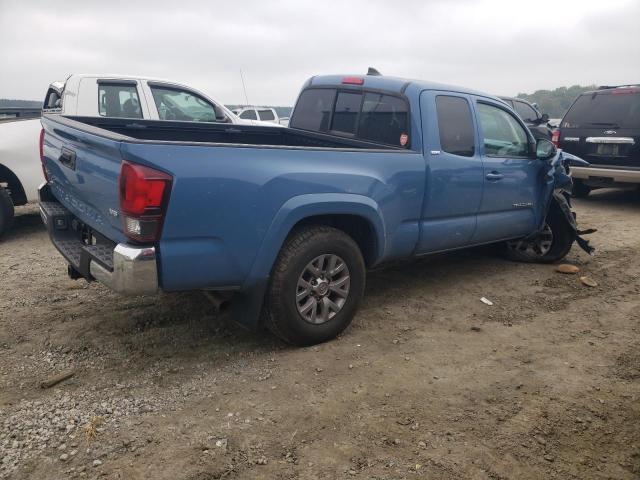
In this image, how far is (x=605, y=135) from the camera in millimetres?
8672

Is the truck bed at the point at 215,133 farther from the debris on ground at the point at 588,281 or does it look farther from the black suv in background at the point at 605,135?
the black suv in background at the point at 605,135

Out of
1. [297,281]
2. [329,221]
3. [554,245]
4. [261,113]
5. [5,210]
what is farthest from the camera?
[261,113]

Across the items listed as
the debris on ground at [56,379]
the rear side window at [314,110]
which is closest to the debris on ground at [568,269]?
the rear side window at [314,110]

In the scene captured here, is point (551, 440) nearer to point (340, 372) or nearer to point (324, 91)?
point (340, 372)

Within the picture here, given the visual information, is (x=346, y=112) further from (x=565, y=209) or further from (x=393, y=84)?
(x=565, y=209)

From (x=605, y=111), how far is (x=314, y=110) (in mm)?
6153

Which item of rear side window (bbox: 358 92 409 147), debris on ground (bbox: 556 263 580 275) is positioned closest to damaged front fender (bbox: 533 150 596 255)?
debris on ground (bbox: 556 263 580 275)

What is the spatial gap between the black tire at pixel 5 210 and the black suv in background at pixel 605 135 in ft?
28.0

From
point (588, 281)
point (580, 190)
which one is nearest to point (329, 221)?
point (588, 281)

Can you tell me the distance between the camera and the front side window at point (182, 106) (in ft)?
23.8

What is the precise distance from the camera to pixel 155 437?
263cm

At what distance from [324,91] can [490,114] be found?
1.55 m

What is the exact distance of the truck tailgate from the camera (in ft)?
9.54

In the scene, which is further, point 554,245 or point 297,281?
point 554,245
